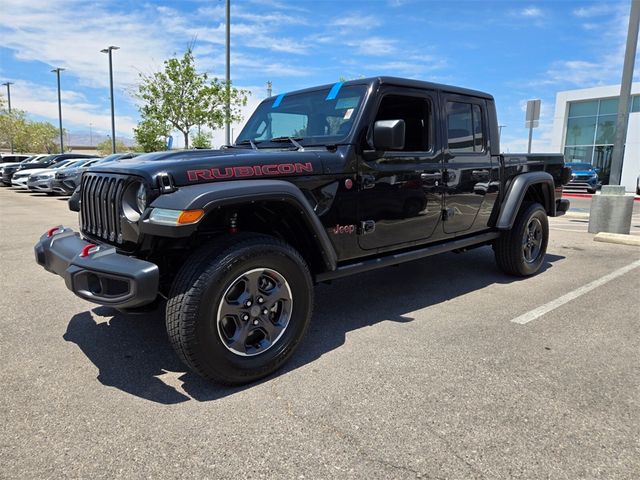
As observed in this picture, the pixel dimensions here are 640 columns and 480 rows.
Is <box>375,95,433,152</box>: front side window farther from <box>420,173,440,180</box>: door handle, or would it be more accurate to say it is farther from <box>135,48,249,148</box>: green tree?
<box>135,48,249,148</box>: green tree

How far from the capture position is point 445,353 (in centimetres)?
317

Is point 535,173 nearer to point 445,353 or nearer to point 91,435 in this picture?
point 445,353

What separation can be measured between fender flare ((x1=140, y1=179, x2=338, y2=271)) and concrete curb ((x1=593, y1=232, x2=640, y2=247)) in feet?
20.5

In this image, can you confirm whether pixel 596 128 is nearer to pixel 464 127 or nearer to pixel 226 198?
pixel 464 127

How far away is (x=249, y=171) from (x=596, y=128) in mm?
28033

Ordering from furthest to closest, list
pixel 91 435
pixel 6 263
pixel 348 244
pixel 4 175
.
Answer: pixel 4 175, pixel 6 263, pixel 348 244, pixel 91 435

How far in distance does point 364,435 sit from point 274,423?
0.46 m

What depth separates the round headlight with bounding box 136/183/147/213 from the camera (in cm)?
263

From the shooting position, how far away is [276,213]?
10.0 ft

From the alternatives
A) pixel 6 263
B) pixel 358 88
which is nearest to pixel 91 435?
pixel 358 88

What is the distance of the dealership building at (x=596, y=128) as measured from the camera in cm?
2377

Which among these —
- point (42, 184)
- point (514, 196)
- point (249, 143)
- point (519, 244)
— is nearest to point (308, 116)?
point (249, 143)

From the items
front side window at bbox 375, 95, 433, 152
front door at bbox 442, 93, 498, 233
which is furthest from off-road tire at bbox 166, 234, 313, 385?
front door at bbox 442, 93, 498, 233

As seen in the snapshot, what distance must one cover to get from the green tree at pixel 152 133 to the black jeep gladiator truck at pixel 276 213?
1641 centimetres
